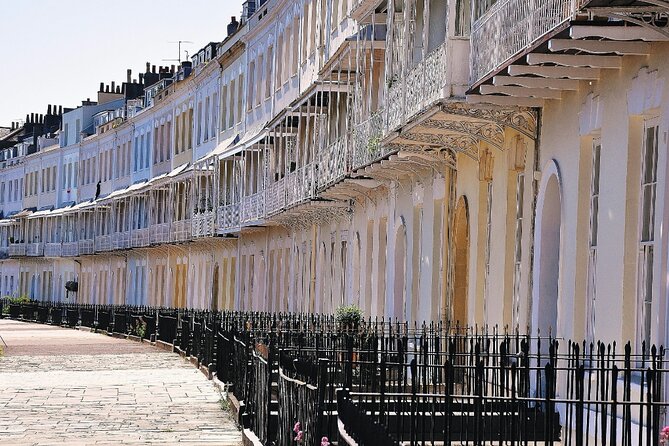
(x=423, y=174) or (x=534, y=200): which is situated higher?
(x=423, y=174)

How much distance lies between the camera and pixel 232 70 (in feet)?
154

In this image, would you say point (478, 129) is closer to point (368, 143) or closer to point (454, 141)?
point (454, 141)

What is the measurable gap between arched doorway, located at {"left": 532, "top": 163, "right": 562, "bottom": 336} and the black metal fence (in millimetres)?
294

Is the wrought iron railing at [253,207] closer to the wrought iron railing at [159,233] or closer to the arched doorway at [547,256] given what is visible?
the wrought iron railing at [159,233]

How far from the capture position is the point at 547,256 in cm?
1562

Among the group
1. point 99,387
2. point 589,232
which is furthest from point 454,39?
point 99,387

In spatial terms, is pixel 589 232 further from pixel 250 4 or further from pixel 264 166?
pixel 250 4

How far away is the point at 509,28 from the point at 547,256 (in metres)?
2.79

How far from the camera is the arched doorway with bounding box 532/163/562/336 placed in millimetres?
15516

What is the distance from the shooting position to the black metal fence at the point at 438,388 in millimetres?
8133

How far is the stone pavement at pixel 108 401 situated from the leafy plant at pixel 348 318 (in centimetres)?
224

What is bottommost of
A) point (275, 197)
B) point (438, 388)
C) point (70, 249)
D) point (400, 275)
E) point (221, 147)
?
A: point (438, 388)

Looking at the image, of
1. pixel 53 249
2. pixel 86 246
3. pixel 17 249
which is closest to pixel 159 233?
pixel 86 246

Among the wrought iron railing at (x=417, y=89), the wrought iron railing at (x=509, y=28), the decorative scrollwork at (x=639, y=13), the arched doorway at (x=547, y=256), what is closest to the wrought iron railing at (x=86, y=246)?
the wrought iron railing at (x=417, y=89)
